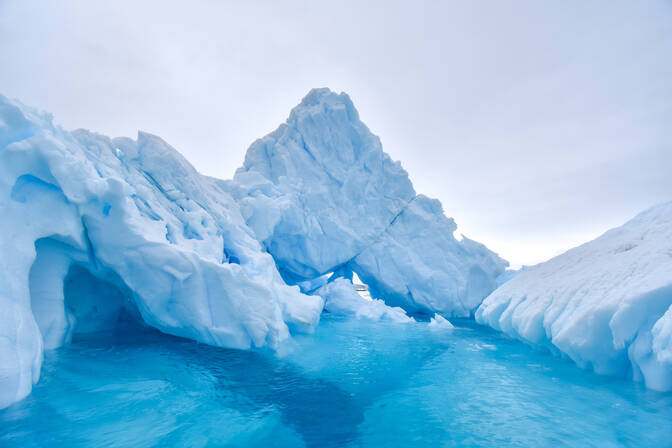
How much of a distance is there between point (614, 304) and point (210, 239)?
8.18 metres

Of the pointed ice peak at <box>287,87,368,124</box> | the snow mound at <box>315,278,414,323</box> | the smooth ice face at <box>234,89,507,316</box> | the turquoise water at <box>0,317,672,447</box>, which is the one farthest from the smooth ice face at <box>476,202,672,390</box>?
the pointed ice peak at <box>287,87,368,124</box>

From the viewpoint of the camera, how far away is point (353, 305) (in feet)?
50.5

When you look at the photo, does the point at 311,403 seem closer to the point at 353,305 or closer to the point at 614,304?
the point at 614,304

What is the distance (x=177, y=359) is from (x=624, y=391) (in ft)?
23.4

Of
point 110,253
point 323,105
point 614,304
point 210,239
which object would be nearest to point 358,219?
point 323,105

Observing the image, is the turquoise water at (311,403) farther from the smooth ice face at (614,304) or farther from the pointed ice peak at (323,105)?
the pointed ice peak at (323,105)

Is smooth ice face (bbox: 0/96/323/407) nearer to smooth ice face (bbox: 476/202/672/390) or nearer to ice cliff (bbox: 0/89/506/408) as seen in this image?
ice cliff (bbox: 0/89/506/408)

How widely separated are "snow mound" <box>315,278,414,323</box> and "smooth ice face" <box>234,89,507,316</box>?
4.05ft

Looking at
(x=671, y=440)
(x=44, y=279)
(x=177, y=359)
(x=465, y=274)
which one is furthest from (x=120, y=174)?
(x=465, y=274)

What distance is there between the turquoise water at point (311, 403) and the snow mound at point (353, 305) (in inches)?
A: 304

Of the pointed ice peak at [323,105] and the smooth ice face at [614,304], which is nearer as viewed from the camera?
the smooth ice face at [614,304]

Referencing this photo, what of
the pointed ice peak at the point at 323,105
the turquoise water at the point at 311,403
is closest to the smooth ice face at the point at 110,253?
the turquoise water at the point at 311,403

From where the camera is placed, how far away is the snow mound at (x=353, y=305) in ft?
47.1

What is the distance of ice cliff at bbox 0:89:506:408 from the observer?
4.53m
